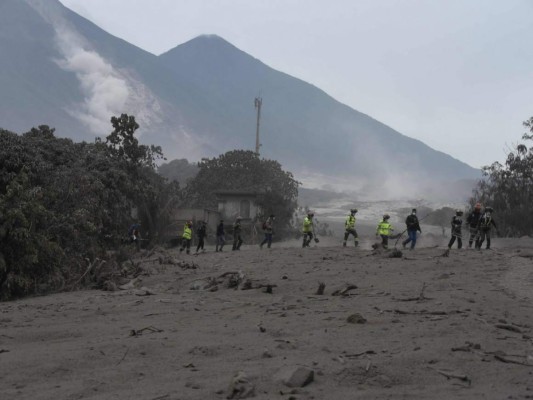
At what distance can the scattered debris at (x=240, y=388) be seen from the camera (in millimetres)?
4539

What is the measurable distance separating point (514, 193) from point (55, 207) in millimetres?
34155

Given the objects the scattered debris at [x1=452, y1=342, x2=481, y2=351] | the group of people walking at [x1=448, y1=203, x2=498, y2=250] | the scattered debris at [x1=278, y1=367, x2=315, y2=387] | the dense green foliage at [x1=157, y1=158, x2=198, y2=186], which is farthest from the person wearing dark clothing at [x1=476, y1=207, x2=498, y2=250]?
the dense green foliage at [x1=157, y1=158, x2=198, y2=186]

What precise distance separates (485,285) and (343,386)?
6.73m

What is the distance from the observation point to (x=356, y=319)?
7.38 metres

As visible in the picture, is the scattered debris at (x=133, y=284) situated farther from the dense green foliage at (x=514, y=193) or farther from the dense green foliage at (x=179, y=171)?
the dense green foliage at (x=179, y=171)

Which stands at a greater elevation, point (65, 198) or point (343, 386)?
point (65, 198)

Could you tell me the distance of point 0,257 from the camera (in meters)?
13.2

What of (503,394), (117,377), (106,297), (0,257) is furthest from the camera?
(0,257)

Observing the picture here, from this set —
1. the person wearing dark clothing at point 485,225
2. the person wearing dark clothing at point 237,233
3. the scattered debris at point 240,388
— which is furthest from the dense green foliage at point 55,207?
the person wearing dark clothing at point 485,225

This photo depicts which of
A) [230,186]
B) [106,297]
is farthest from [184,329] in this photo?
[230,186]

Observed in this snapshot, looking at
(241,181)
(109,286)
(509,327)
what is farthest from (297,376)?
(241,181)

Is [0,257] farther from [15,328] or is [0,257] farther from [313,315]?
[313,315]

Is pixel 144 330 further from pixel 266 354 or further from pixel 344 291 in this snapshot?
pixel 344 291

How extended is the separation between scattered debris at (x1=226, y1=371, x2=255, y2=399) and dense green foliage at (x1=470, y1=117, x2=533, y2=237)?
1562 inches
